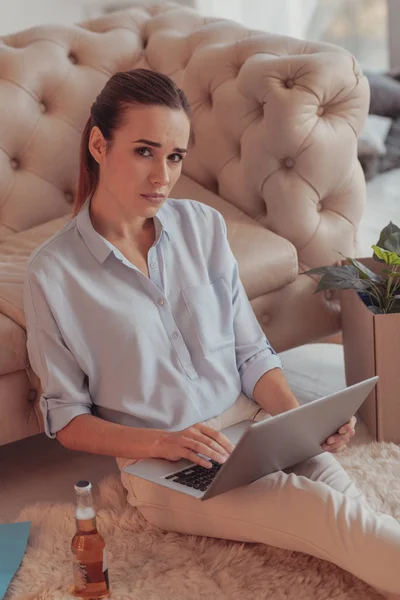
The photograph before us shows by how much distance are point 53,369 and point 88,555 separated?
0.32 metres

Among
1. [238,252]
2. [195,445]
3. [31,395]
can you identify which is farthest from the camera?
[238,252]

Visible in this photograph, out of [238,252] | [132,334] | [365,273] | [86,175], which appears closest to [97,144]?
[86,175]

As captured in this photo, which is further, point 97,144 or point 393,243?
point 393,243

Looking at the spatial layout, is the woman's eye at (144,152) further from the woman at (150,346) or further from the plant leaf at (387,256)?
the plant leaf at (387,256)

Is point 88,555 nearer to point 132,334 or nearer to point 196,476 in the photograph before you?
point 196,476

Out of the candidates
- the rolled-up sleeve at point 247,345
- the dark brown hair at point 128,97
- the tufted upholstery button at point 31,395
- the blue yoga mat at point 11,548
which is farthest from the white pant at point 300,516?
the dark brown hair at point 128,97

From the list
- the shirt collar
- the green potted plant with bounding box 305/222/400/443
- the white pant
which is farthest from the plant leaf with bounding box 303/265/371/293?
the shirt collar

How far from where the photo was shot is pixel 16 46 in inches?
99.2

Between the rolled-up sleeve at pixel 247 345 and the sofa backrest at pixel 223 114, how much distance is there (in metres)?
0.53

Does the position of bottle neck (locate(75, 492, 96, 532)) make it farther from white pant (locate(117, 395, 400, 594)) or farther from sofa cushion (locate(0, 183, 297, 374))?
sofa cushion (locate(0, 183, 297, 374))

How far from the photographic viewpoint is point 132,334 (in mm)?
1637

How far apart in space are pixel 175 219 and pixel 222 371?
31cm

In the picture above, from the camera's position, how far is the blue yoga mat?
1.59 m

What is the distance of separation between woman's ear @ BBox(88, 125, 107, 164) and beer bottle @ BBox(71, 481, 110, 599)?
608 millimetres
